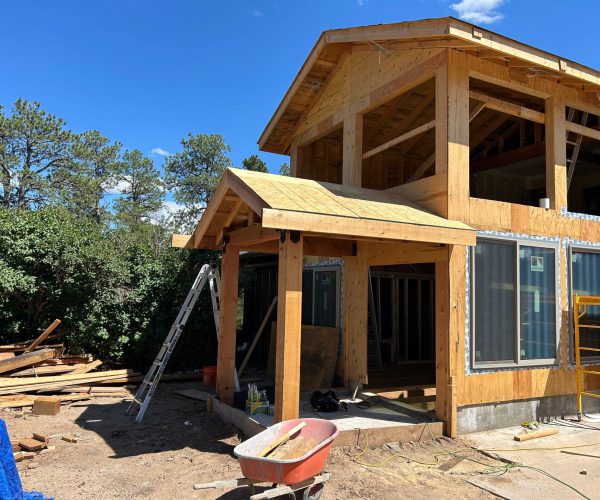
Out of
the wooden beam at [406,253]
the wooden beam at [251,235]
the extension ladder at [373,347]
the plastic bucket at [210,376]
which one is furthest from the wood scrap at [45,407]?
the extension ladder at [373,347]

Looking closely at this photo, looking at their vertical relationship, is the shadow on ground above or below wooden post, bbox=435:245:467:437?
below

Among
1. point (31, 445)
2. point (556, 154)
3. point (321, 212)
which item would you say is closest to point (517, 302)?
point (556, 154)

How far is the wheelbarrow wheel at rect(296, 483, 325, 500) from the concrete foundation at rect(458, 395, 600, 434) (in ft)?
10.4

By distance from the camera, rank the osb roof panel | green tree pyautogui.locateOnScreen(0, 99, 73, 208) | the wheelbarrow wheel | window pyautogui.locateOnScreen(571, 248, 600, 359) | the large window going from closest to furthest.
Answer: the wheelbarrow wheel, the osb roof panel, the large window, window pyautogui.locateOnScreen(571, 248, 600, 359), green tree pyautogui.locateOnScreen(0, 99, 73, 208)

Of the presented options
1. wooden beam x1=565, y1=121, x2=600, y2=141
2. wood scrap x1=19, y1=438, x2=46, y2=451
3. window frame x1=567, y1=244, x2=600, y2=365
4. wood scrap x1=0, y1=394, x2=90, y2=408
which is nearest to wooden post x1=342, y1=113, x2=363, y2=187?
wooden beam x1=565, y1=121, x2=600, y2=141

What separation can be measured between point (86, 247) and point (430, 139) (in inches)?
380

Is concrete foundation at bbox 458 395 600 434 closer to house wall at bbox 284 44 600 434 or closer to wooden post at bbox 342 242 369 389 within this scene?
house wall at bbox 284 44 600 434

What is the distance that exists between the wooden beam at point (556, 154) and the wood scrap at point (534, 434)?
3.96 metres

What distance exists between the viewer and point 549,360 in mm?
7652

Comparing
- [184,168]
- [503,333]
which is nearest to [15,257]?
[503,333]

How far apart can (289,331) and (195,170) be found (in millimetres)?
31636

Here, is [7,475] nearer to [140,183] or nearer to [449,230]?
[449,230]

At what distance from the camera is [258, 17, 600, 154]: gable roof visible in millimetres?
6750

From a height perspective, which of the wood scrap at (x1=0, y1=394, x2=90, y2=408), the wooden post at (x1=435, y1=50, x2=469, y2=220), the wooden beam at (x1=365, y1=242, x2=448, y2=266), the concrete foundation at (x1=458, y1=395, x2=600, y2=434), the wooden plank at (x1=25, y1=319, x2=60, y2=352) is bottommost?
the wood scrap at (x1=0, y1=394, x2=90, y2=408)
